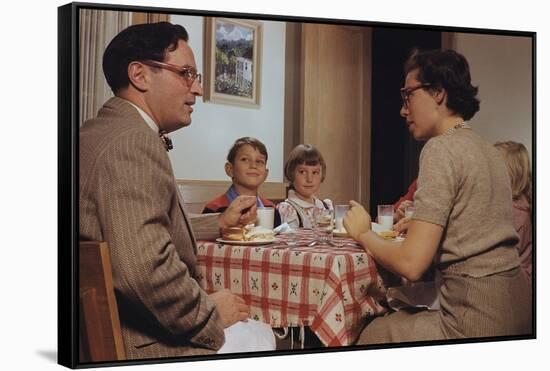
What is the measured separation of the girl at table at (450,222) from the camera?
5258mm

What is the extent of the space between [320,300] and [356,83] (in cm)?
106

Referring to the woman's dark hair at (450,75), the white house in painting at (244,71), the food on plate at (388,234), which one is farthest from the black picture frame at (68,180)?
the woman's dark hair at (450,75)

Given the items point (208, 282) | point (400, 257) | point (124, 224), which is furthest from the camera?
point (400, 257)

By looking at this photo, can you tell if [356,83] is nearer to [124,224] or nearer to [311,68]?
[311,68]

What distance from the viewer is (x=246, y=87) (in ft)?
16.5

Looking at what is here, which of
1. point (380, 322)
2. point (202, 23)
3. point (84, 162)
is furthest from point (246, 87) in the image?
point (380, 322)

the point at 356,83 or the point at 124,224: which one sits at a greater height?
the point at 356,83

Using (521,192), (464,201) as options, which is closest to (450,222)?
(464,201)

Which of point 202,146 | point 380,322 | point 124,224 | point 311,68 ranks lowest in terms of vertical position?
point 380,322

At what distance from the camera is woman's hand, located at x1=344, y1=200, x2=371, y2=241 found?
523 centimetres

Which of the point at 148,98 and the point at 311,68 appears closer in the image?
the point at 148,98

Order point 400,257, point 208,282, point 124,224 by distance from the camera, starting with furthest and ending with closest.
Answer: point 400,257, point 208,282, point 124,224

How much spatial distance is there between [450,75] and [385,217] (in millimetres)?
767

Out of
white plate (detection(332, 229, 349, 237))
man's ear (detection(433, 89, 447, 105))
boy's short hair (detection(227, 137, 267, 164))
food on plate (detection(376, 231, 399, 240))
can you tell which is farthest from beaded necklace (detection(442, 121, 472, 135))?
boy's short hair (detection(227, 137, 267, 164))
